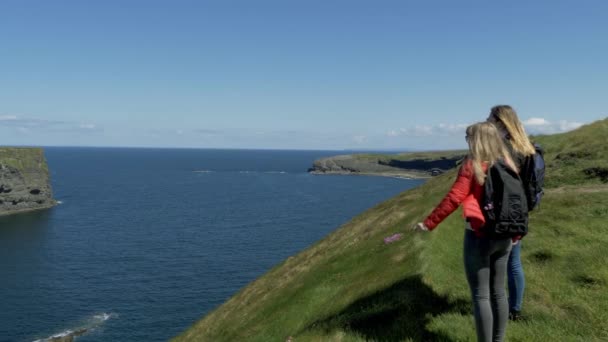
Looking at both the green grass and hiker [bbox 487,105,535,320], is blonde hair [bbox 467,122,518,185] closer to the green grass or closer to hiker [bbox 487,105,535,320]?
hiker [bbox 487,105,535,320]

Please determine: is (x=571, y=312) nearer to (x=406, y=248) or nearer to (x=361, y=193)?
(x=406, y=248)

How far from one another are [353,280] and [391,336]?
8598 mm

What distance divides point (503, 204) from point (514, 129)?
192 centimetres

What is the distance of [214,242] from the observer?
104 m

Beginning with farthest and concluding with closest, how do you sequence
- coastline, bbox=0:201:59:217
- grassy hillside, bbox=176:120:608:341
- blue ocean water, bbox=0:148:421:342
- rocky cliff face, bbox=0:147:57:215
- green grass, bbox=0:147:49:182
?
green grass, bbox=0:147:49:182 → rocky cliff face, bbox=0:147:57:215 → coastline, bbox=0:201:59:217 → blue ocean water, bbox=0:148:421:342 → grassy hillside, bbox=176:120:608:341

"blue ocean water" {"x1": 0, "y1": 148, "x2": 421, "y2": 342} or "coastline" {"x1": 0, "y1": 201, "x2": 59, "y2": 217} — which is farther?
"coastline" {"x1": 0, "y1": 201, "x2": 59, "y2": 217}

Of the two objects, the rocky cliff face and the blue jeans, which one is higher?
the blue jeans

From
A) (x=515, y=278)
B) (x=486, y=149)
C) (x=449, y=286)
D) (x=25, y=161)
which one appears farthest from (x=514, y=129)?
(x=25, y=161)

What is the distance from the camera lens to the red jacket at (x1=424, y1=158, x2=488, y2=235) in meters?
6.93

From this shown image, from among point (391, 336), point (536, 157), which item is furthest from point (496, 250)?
point (391, 336)

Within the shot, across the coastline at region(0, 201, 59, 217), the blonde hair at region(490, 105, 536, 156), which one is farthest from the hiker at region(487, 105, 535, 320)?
the coastline at region(0, 201, 59, 217)

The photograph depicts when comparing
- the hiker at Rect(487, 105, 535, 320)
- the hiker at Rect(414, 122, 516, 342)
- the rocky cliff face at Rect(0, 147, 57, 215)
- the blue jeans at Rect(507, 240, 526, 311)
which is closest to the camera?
the hiker at Rect(414, 122, 516, 342)

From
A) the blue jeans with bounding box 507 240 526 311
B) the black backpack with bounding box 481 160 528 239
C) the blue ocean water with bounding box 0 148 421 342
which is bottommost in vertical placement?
the blue ocean water with bounding box 0 148 421 342

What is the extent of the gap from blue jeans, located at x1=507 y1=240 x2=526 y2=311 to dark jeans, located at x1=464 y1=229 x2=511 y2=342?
176 cm
